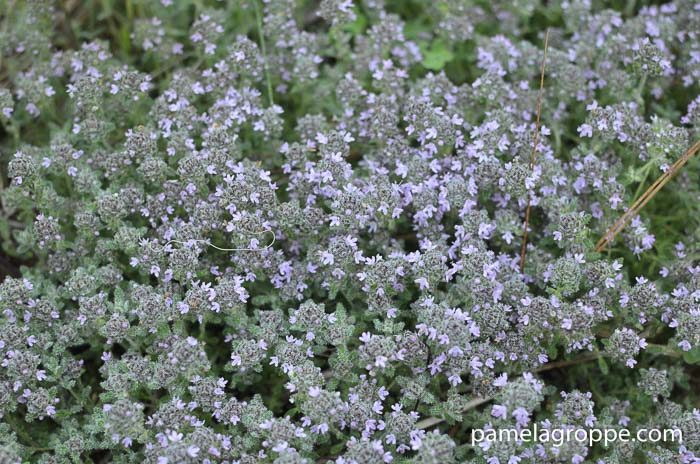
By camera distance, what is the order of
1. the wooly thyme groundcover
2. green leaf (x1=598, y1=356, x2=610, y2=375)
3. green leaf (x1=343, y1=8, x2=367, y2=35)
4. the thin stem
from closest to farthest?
the wooly thyme groundcover
green leaf (x1=598, y1=356, x2=610, y2=375)
the thin stem
green leaf (x1=343, y1=8, x2=367, y2=35)

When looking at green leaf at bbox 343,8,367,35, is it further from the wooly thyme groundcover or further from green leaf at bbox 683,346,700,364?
green leaf at bbox 683,346,700,364

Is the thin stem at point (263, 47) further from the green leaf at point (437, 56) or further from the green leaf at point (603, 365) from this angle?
the green leaf at point (603, 365)

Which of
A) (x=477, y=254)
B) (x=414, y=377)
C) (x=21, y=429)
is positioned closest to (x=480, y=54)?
(x=477, y=254)

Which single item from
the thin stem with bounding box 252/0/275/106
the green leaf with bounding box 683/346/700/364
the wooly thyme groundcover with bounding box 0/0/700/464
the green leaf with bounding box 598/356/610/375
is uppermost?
the thin stem with bounding box 252/0/275/106

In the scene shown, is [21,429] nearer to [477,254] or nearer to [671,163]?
[477,254]

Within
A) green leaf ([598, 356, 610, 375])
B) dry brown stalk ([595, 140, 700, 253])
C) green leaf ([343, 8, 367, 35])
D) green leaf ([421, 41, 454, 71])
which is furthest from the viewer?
green leaf ([343, 8, 367, 35])

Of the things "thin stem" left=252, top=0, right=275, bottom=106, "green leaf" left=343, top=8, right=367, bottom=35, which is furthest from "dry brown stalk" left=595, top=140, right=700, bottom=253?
"green leaf" left=343, top=8, right=367, bottom=35

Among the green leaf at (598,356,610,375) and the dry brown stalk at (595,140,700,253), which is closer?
the green leaf at (598,356,610,375)
